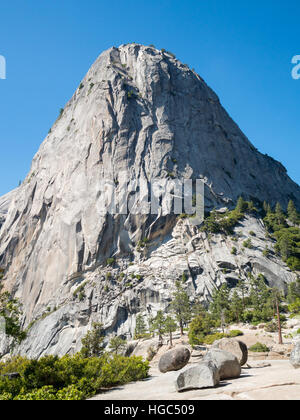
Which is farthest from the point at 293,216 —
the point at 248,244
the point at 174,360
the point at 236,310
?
the point at 174,360

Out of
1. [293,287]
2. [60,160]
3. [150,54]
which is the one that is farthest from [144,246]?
[150,54]

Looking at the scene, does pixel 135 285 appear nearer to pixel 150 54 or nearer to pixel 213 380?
pixel 213 380

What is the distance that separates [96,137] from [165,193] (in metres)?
25.9

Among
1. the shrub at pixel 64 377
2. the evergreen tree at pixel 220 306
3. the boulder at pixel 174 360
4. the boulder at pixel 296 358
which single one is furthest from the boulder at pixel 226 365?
the evergreen tree at pixel 220 306

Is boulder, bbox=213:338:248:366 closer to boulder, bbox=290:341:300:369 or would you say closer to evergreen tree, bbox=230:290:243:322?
boulder, bbox=290:341:300:369

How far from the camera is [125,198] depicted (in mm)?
75250

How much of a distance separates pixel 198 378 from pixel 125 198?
215 ft

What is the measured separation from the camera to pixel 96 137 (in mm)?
84188

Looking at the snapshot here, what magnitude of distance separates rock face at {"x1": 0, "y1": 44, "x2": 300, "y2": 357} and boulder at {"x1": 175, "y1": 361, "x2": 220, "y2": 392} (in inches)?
1999

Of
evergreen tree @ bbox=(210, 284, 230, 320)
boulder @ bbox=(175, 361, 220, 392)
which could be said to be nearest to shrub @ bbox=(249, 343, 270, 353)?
evergreen tree @ bbox=(210, 284, 230, 320)

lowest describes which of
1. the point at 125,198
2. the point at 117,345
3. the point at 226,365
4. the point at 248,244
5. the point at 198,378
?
the point at 117,345

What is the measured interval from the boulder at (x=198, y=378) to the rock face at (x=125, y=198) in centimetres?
5078

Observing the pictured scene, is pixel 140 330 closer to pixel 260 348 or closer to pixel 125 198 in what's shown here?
pixel 260 348

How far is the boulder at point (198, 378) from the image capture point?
10.8 metres
